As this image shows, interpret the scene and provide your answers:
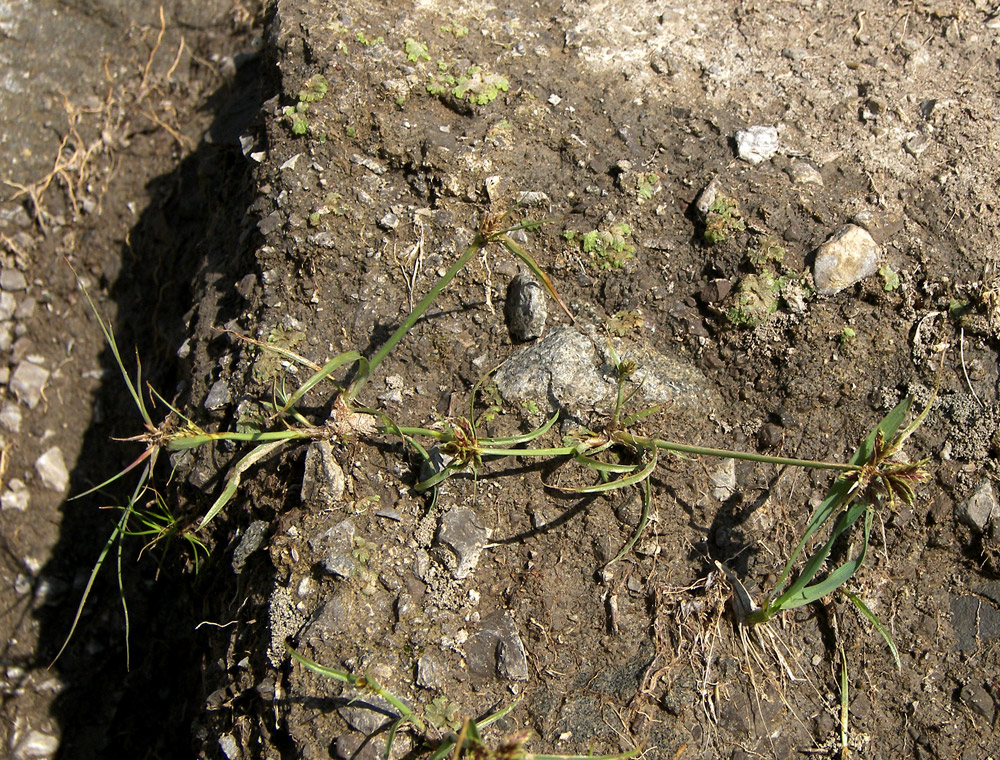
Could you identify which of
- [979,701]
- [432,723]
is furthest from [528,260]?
[979,701]

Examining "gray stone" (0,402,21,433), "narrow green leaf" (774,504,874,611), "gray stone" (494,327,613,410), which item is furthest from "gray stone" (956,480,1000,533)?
"gray stone" (0,402,21,433)

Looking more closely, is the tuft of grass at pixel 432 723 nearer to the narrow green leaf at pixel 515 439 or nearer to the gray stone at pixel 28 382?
the narrow green leaf at pixel 515 439

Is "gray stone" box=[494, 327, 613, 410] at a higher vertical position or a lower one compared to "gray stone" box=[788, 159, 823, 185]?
lower

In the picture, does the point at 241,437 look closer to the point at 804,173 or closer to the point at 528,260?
the point at 528,260

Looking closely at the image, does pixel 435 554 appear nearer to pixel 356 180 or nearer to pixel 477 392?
pixel 477 392

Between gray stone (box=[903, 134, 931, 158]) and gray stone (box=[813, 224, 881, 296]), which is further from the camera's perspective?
gray stone (box=[903, 134, 931, 158])

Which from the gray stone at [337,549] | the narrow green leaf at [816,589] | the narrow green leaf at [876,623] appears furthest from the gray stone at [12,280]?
the narrow green leaf at [876,623]

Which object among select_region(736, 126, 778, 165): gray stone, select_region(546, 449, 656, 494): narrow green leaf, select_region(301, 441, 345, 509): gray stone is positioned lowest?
select_region(301, 441, 345, 509): gray stone

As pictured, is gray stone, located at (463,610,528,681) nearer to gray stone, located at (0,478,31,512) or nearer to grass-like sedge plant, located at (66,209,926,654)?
grass-like sedge plant, located at (66,209,926,654)
